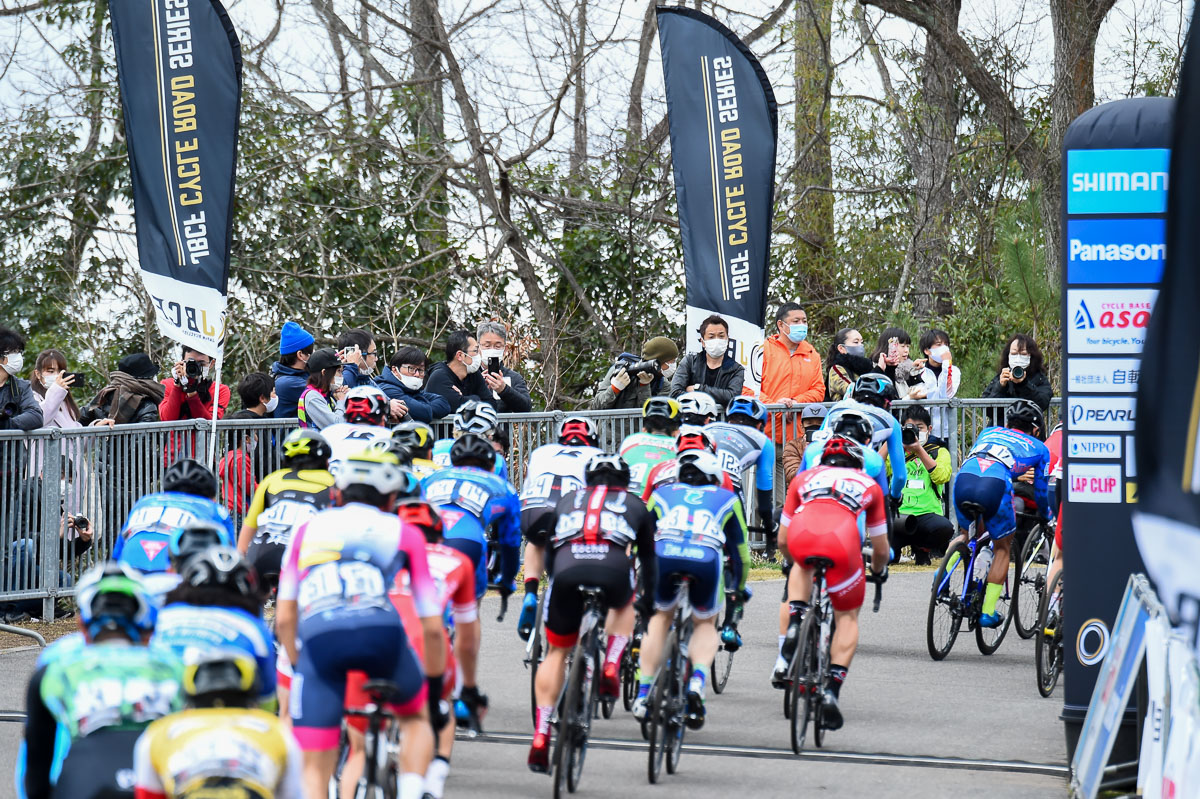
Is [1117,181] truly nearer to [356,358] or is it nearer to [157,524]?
[157,524]

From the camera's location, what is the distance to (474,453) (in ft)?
29.7

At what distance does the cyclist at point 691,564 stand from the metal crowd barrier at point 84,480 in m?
4.94

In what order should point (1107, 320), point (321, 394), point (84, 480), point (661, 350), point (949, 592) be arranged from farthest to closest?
point (661, 350), point (84, 480), point (321, 394), point (949, 592), point (1107, 320)

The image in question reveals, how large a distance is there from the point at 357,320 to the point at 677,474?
12.9m

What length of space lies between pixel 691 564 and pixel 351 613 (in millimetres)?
3160

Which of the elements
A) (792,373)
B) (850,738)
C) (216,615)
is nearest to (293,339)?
(792,373)

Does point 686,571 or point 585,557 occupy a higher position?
point 585,557

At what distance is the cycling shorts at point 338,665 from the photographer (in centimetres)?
612

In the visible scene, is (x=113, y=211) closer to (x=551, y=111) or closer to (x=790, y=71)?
(x=551, y=111)

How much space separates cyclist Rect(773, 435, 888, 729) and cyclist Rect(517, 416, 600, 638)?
4.54ft

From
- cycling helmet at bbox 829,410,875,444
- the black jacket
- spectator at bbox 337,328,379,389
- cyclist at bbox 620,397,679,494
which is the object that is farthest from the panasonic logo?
spectator at bbox 337,328,379,389

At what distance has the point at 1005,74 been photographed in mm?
23828

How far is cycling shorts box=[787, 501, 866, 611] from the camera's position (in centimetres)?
918

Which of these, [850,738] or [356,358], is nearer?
[850,738]
